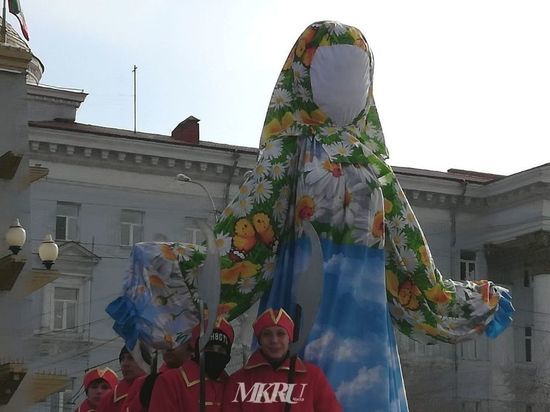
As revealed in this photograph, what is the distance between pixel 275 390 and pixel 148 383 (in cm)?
67

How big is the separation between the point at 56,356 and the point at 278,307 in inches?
1186

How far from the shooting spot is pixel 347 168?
670cm

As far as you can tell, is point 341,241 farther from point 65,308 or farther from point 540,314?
point 540,314

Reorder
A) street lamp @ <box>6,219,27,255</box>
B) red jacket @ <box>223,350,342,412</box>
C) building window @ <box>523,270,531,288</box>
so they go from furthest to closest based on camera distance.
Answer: building window @ <box>523,270,531,288</box>, street lamp @ <box>6,219,27,255</box>, red jacket @ <box>223,350,342,412</box>

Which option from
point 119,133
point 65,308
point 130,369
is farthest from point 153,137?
point 130,369

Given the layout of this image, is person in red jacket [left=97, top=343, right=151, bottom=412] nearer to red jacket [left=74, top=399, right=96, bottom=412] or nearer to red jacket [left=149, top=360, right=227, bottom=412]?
red jacket [left=74, top=399, right=96, bottom=412]

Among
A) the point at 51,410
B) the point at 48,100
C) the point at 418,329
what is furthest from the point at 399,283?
the point at 48,100

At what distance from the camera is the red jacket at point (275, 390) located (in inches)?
229

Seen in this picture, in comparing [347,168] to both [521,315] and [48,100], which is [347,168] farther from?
[521,315]

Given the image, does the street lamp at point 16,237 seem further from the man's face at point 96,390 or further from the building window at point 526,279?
the building window at point 526,279

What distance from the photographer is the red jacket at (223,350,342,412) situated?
5816 mm

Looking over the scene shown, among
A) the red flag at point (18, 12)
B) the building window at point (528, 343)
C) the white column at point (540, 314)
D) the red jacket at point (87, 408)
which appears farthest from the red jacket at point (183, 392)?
the building window at point (528, 343)

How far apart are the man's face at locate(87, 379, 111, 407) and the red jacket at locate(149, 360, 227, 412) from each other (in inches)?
73.2

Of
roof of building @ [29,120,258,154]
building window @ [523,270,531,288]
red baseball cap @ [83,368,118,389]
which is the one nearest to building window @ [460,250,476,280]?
building window @ [523,270,531,288]
